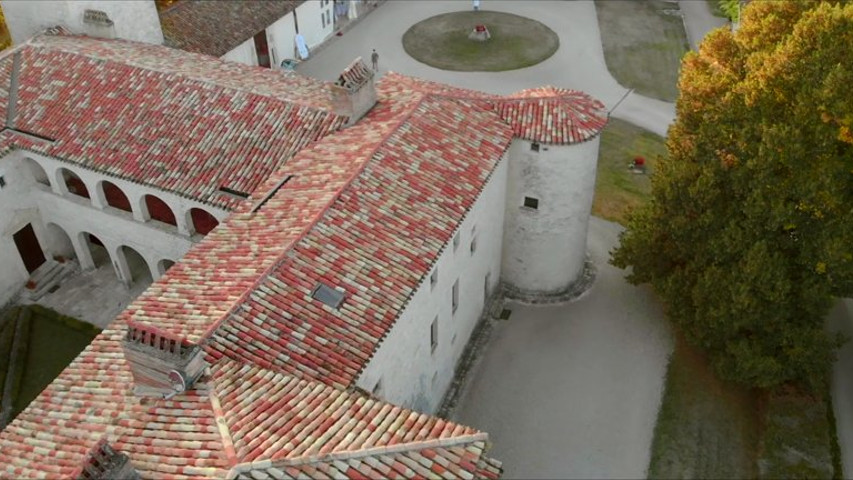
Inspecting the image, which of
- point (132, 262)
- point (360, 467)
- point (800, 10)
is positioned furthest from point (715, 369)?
point (132, 262)

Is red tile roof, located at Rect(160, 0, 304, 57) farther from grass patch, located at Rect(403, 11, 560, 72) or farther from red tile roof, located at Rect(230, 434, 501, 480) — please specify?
red tile roof, located at Rect(230, 434, 501, 480)

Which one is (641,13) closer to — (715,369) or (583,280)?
(583,280)

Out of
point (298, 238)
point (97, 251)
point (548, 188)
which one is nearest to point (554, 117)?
point (548, 188)

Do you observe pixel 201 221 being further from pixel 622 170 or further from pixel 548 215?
pixel 622 170

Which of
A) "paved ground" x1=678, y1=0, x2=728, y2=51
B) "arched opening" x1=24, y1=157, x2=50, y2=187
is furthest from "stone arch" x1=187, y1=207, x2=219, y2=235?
"paved ground" x1=678, y1=0, x2=728, y2=51

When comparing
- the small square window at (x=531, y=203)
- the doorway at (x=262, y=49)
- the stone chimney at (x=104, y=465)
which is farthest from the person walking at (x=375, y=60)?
the stone chimney at (x=104, y=465)

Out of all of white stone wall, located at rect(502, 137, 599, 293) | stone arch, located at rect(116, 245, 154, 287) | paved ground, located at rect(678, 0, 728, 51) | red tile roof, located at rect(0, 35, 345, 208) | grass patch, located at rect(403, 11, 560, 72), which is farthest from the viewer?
paved ground, located at rect(678, 0, 728, 51)
